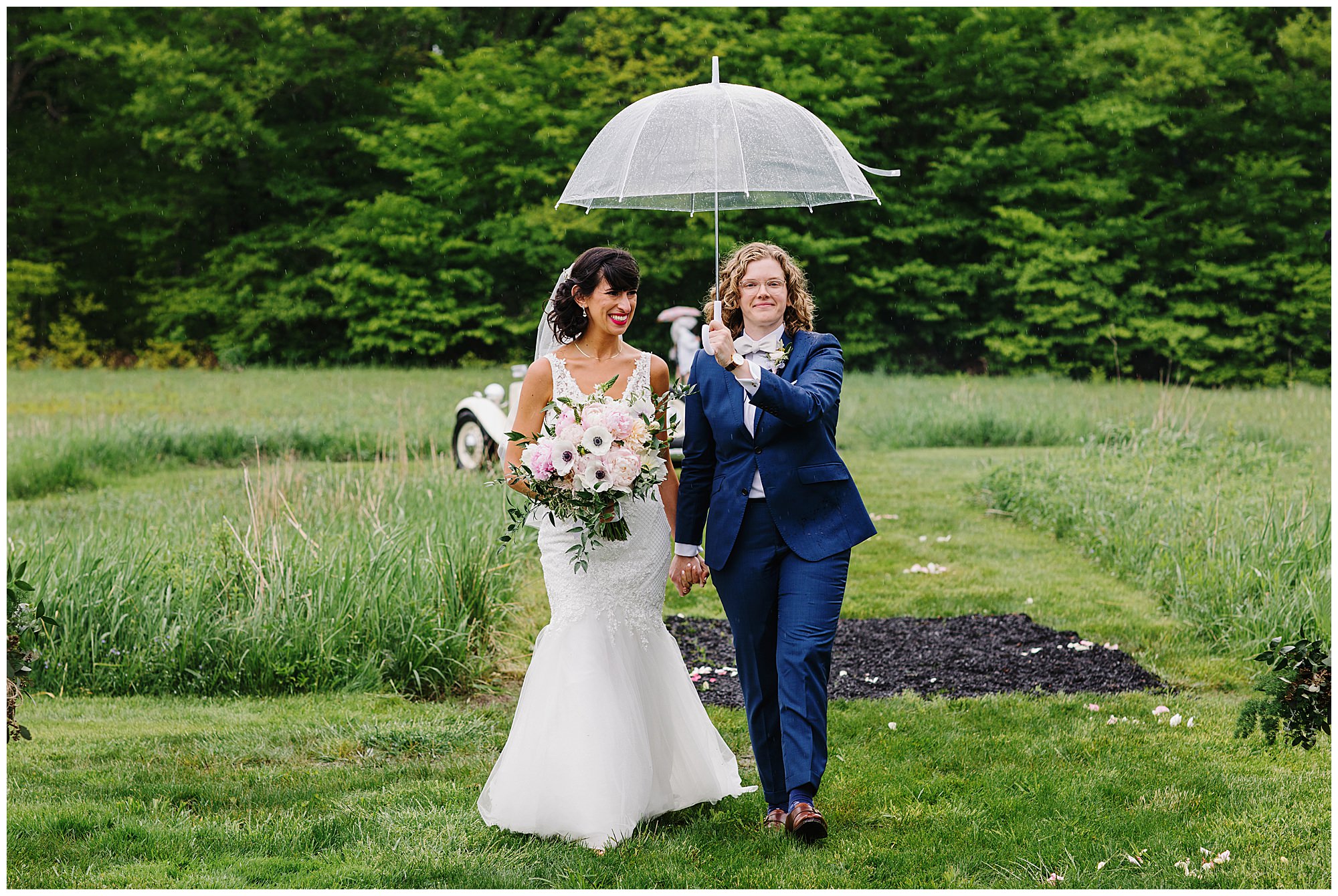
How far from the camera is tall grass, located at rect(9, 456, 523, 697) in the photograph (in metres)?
6.09

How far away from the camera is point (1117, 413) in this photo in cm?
1525

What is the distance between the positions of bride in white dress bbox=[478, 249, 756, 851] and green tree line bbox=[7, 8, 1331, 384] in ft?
73.5

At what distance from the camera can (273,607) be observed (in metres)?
6.15

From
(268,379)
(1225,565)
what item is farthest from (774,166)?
(268,379)

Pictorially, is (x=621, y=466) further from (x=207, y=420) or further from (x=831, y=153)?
(x=207, y=420)

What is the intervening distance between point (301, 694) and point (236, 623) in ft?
1.66

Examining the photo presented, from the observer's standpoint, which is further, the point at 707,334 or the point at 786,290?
the point at 786,290

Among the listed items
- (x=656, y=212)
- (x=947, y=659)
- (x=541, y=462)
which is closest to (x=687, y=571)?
(x=541, y=462)

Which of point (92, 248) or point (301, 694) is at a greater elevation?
point (92, 248)

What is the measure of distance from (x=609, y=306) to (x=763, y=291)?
53 centimetres

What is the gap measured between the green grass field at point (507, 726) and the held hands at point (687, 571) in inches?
32.1

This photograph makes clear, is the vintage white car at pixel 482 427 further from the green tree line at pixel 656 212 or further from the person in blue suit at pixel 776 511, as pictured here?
the green tree line at pixel 656 212

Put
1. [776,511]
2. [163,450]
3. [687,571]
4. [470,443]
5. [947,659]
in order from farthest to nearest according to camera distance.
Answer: [163,450] → [470,443] → [947,659] → [687,571] → [776,511]

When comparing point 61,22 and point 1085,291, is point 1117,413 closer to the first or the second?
point 1085,291
